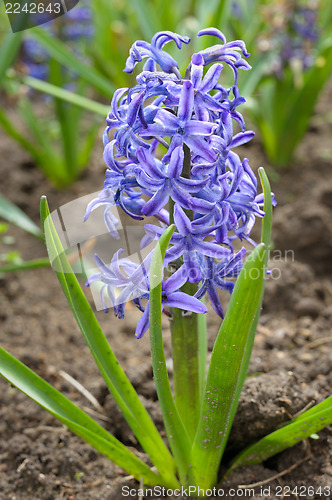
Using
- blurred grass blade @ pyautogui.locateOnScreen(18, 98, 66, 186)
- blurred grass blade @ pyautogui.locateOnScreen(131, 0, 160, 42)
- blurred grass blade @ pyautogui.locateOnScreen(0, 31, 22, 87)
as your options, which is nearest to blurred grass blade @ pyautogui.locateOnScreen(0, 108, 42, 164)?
blurred grass blade @ pyautogui.locateOnScreen(18, 98, 66, 186)

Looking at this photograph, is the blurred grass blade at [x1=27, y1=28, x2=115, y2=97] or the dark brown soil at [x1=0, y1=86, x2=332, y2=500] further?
the blurred grass blade at [x1=27, y1=28, x2=115, y2=97]

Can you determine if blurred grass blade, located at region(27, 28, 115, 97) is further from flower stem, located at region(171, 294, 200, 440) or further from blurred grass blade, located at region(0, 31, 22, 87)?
flower stem, located at region(171, 294, 200, 440)

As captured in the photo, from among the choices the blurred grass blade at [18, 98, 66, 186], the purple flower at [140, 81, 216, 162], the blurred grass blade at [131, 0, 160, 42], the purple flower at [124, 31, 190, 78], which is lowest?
the blurred grass blade at [18, 98, 66, 186]

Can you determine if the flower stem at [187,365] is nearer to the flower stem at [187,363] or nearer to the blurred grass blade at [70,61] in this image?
the flower stem at [187,363]

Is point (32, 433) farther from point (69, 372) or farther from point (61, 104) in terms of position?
point (61, 104)

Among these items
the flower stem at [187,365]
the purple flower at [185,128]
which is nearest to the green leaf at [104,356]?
the flower stem at [187,365]

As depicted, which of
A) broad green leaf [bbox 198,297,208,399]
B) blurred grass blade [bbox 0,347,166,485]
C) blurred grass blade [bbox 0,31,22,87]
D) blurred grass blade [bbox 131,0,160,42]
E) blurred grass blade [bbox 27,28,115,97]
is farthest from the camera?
blurred grass blade [bbox 131,0,160,42]

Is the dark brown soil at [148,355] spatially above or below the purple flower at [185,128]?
below

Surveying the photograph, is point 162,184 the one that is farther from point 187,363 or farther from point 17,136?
point 17,136
